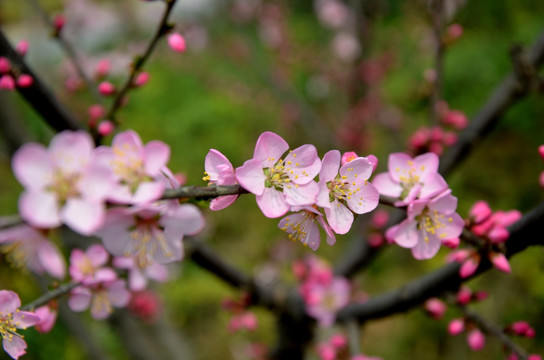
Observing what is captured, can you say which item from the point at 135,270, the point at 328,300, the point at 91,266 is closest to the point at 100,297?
the point at 91,266


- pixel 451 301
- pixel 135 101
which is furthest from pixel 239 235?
pixel 451 301

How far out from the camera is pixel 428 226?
33.4 inches

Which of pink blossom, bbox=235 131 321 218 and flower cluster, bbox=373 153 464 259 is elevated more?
pink blossom, bbox=235 131 321 218

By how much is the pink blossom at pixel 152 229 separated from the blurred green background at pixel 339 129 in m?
0.31

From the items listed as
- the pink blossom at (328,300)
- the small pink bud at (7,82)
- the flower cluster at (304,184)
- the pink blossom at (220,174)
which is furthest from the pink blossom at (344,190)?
the pink blossom at (328,300)

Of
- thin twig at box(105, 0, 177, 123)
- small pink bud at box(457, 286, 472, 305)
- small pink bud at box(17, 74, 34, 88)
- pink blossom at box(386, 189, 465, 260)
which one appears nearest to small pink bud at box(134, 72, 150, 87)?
thin twig at box(105, 0, 177, 123)

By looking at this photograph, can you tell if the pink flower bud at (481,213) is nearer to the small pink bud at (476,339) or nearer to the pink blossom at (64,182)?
the small pink bud at (476,339)

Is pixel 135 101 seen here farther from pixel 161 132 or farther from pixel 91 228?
pixel 91 228

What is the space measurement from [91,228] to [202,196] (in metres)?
0.18

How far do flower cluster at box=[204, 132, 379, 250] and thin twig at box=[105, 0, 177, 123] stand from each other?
1.17ft

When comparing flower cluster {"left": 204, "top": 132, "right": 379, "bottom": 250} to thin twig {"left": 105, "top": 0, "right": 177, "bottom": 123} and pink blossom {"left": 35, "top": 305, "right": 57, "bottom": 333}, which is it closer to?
thin twig {"left": 105, "top": 0, "right": 177, "bottom": 123}

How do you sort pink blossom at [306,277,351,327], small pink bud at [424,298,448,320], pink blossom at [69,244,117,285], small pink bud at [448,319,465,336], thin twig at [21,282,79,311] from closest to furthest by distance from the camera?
thin twig at [21,282,79,311]
pink blossom at [69,244,117,285]
small pink bud at [448,319,465,336]
small pink bud at [424,298,448,320]
pink blossom at [306,277,351,327]

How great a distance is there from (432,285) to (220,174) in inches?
25.9

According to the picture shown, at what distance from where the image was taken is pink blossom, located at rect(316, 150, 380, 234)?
0.73 m
